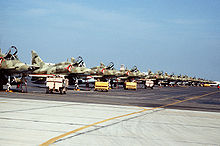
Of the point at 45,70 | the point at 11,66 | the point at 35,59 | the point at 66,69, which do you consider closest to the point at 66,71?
the point at 66,69

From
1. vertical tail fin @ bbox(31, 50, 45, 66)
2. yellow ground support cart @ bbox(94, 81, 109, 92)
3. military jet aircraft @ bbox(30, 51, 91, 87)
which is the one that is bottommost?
yellow ground support cart @ bbox(94, 81, 109, 92)

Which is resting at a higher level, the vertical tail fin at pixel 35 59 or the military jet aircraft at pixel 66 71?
the vertical tail fin at pixel 35 59

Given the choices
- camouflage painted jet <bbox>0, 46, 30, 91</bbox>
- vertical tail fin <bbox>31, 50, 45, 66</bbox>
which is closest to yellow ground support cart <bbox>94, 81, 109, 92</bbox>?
vertical tail fin <bbox>31, 50, 45, 66</bbox>

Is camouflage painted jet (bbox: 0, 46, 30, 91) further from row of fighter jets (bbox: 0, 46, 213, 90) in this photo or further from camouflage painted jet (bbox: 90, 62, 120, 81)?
camouflage painted jet (bbox: 90, 62, 120, 81)

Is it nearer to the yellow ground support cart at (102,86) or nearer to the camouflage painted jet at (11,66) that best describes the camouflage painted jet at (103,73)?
the yellow ground support cart at (102,86)

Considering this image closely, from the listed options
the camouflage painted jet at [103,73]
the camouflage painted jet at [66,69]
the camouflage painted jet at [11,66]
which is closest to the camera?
the camouflage painted jet at [11,66]

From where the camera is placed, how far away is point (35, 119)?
12.4m

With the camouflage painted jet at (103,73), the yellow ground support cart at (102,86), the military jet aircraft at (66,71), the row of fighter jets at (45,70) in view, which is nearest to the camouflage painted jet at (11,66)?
the row of fighter jets at (45,70)

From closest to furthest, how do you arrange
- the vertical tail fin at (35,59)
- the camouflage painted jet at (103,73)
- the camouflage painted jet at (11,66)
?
the camouflage painted jet at (11,66)
the vertical tail fin at (35,59)
the camouflage painted jet at (103,73)

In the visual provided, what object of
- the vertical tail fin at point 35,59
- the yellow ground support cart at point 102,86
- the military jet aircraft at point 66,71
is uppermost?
the vertical tail fin at point 35,59

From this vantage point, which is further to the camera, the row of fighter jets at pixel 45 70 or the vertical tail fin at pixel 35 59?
the vertical tail fin at pixel 35 59

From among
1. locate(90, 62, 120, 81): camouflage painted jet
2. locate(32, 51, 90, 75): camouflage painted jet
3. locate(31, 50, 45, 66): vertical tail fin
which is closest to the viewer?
locate(32, 51, 90, 75): camouflage painted jet

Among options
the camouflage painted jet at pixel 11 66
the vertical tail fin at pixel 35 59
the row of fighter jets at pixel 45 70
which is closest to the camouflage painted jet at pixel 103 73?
the row of fighter jets at pixel 45 70

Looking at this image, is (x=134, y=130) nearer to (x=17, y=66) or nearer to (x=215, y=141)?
(x=215, y=141)
